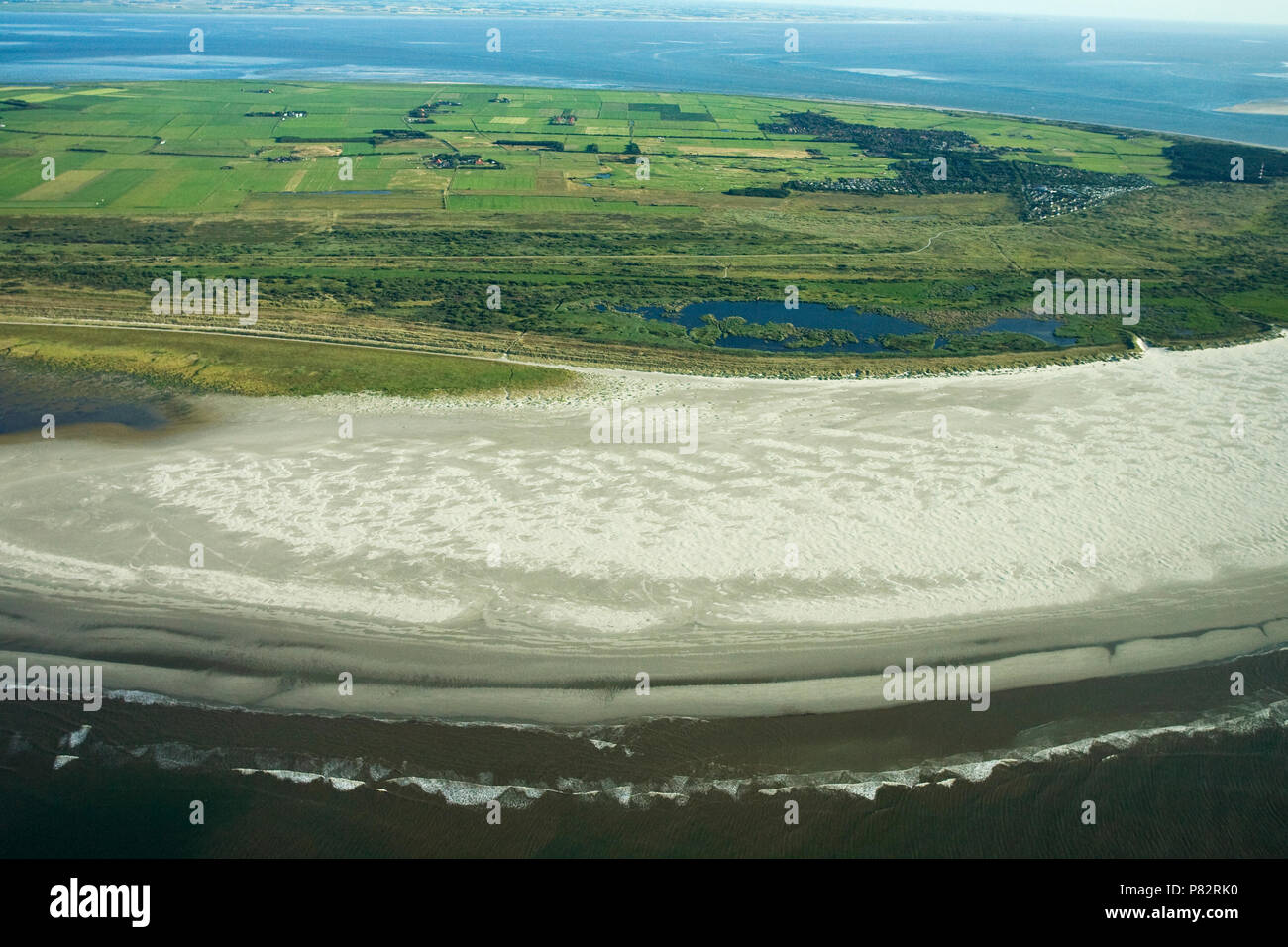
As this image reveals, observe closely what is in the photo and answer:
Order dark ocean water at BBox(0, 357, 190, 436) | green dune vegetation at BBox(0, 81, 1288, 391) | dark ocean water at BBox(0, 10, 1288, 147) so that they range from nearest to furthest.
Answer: dark ocean water at BBox(0, 357, 190, 436) < green dune vegetation at BBox(0, 81, 1288, 391) < dark ocean water at BBox(0, 10, 1288, 147)

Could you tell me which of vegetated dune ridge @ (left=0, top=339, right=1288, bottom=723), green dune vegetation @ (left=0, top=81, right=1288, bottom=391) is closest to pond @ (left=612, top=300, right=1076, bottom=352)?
green dune vegetation @ (left=0, top=81, right=1288, bottom=391)

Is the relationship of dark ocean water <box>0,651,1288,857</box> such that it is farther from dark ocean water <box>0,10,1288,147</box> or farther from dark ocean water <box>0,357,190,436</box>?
dark ocean water <box>0,10,1288,147</box>

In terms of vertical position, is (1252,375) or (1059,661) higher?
(1252,375)

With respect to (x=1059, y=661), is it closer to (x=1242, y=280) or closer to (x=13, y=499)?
(x=13, y=499)

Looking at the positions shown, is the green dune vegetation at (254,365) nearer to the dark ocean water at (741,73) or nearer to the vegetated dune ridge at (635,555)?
the vegetated dune ridge at (635,555)
